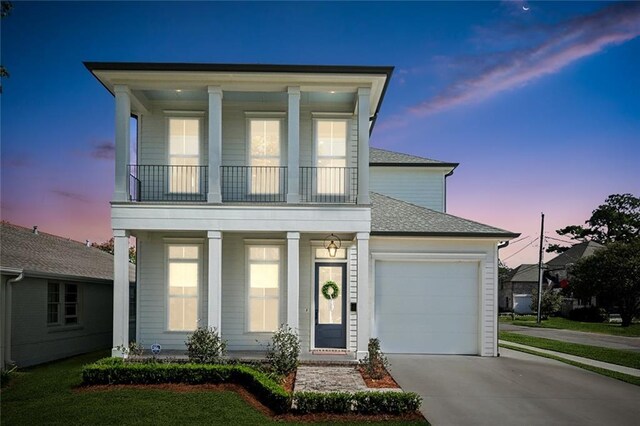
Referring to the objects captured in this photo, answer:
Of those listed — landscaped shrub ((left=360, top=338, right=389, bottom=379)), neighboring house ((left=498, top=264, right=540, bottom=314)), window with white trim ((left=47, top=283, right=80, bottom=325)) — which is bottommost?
neighboring house ((left=498, top=264, right=540, bottom=314))

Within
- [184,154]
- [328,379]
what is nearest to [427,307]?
[328,379]

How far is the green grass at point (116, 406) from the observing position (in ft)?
24.7

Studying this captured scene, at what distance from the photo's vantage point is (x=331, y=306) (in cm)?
1358

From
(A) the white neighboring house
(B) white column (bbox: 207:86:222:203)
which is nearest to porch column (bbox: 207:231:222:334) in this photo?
(A) the white neighboring house

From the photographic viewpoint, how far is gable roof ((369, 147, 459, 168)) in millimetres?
19672

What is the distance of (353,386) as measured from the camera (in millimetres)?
9125

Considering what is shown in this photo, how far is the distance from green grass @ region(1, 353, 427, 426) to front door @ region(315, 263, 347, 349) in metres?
4.79

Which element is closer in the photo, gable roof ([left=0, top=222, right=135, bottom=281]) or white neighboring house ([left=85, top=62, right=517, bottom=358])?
white neighboring house ([left=85, top=62, right=517, bottom=358])

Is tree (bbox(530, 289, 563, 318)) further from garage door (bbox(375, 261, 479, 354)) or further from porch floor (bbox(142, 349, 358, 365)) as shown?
porch floor (bbox(142, 349, 358, 365))

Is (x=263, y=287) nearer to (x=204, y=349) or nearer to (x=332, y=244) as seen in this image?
(x=332, y=244)

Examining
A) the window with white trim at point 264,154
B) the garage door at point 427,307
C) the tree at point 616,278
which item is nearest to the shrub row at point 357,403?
the garage door at point 427,307

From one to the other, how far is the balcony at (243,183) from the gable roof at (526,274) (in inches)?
1794

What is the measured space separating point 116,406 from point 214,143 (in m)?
6.41

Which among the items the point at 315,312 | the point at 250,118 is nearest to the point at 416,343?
the point at 315,312
